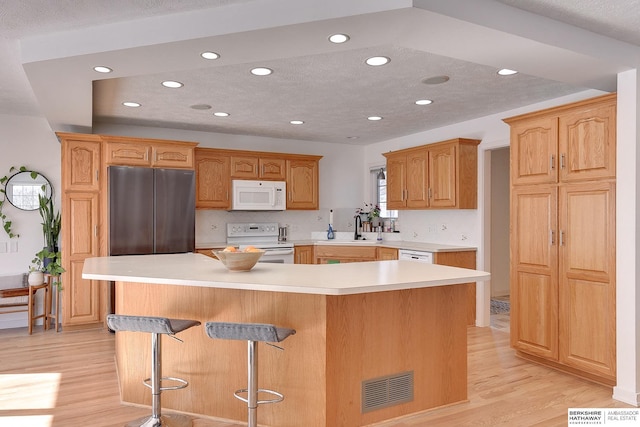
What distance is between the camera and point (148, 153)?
529 centimetres

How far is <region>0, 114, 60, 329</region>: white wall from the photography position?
5180mm

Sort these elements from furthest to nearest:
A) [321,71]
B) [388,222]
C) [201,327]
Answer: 1. [388,222]
2. [321,71]
3. [201,327]

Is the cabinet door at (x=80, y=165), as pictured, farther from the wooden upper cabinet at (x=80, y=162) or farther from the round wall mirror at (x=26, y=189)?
the round wall mirror at (x=26, y=189)

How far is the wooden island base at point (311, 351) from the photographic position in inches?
104

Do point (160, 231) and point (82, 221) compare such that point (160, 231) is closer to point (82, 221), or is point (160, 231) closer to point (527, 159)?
point (82, 221)

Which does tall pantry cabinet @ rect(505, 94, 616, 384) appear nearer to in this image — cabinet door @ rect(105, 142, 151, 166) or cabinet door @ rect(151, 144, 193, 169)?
cabinet door @ rect(151, 144, 193, 169)

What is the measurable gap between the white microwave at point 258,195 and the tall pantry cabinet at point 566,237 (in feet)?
10.6

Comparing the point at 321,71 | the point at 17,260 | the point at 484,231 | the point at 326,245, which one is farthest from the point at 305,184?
the point at 17,260

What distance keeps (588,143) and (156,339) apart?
3370 mm

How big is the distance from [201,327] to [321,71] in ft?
7.00

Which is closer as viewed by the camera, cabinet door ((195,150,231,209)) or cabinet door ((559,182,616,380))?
cabinet door ((559,182,616,380))

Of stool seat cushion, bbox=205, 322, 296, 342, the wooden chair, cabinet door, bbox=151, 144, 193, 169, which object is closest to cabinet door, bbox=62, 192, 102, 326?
the wooden chair

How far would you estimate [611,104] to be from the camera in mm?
3275
